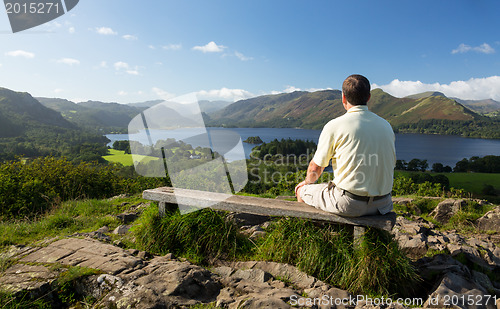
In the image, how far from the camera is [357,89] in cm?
329

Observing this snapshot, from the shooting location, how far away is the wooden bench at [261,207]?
342 cm

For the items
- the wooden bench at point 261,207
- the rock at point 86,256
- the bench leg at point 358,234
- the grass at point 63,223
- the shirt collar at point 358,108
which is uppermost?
the shirt collar at point 358,108

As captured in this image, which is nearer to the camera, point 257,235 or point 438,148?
point 257,235

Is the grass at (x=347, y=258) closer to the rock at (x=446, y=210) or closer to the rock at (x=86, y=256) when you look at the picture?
the rock at (x=86, y=256)

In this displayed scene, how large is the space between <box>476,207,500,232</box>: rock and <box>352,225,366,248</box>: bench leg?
545cm

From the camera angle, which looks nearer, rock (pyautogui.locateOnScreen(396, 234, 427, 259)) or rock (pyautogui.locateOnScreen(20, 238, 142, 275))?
rock (pyautogui.locateOnScreen(20, 238, 142, 275))

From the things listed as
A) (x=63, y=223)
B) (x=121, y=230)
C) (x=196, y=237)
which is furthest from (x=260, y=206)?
(x=63, y=223)

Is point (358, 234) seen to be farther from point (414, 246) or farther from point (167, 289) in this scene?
point (167, 289)

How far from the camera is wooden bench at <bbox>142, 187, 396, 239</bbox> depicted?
11.2 ft

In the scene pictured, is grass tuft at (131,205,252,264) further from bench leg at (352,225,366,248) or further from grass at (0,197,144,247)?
grass at (0,197,144,247)

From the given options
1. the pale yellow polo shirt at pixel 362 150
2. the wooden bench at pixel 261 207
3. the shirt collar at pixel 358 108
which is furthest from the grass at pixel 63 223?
the shirt collar at pixel 358 108

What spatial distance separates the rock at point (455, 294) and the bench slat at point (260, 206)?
0.84 metres

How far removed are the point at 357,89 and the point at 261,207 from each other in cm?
198

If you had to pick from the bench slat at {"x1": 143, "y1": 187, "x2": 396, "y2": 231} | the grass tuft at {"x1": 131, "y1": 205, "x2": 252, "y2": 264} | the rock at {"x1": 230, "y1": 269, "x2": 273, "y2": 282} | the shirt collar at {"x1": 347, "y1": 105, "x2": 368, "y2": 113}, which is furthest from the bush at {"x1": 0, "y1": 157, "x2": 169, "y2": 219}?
the shirt collar at {"x1": 347, "y1": 105, "x2": 368, "y2": 113}
